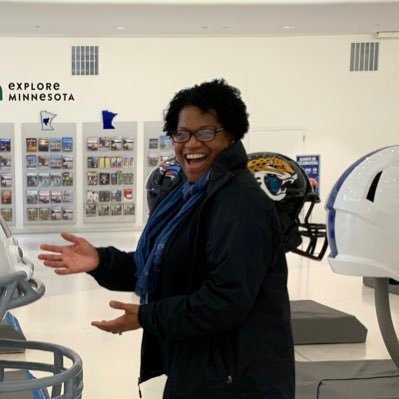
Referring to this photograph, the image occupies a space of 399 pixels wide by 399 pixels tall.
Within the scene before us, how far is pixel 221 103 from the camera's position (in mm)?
2139

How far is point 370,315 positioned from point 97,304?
241 centimetres

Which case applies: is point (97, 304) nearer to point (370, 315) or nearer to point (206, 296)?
point (370, 315)

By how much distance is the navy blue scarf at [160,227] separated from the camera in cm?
211

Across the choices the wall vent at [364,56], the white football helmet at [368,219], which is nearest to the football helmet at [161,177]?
the white football helmet at [368,219]

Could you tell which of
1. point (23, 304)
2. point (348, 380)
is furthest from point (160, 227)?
point (348, 380)

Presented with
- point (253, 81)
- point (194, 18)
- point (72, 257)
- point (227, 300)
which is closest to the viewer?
point (227, 300)

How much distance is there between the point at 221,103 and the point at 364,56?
9.97 m

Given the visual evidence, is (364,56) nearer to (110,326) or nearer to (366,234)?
(366,234)

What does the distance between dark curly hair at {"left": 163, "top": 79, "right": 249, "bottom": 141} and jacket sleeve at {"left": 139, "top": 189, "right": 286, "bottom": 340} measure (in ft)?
0.87

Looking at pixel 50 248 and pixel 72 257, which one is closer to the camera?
pixel 50 248

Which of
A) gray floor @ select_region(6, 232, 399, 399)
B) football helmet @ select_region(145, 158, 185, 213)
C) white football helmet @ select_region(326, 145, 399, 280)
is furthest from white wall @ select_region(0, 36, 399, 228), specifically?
white football helmet @ select_region(326, 145, 399, 280)

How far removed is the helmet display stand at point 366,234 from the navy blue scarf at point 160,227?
1519mm

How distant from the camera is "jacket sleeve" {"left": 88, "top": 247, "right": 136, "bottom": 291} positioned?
228 cm

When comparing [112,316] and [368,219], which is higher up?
[368,219]
